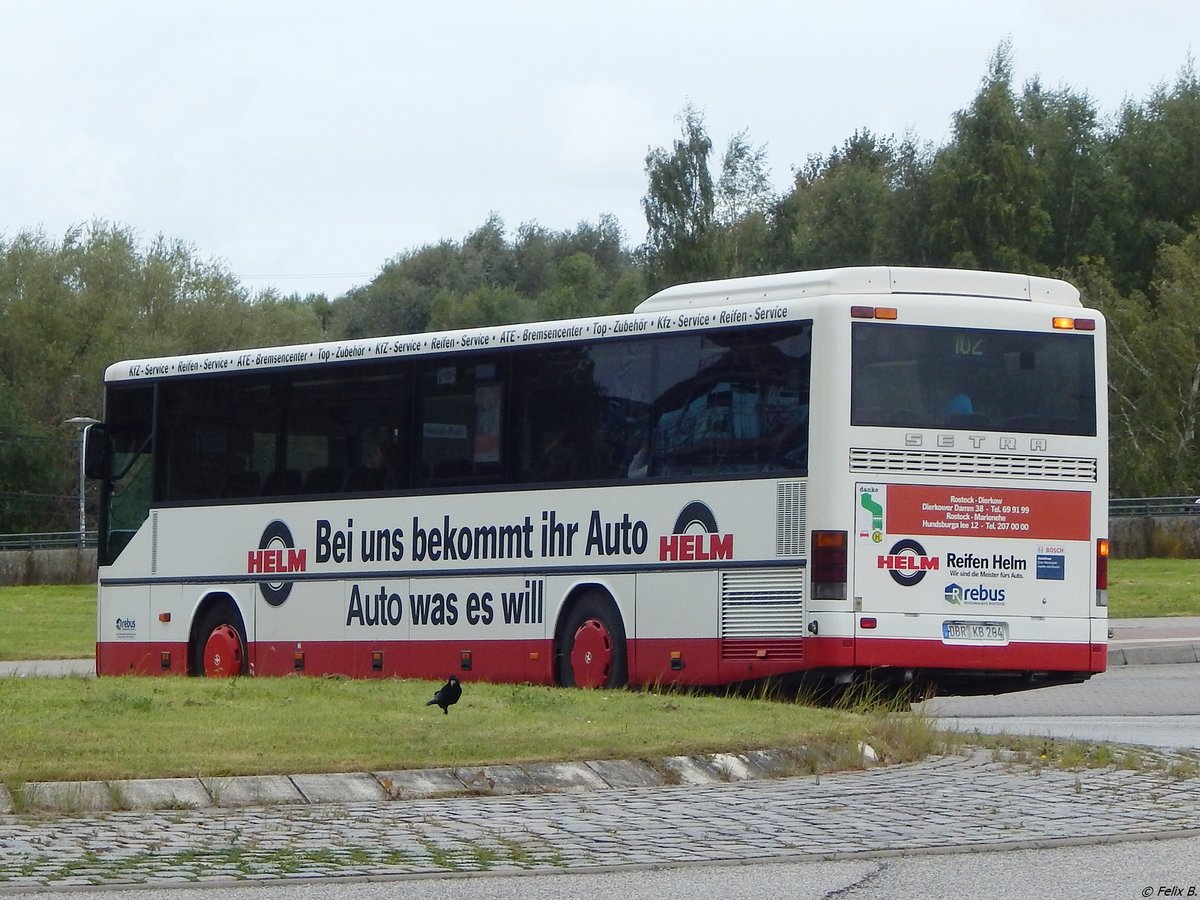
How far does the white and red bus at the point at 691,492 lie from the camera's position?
15188mm

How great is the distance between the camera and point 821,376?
15117mm

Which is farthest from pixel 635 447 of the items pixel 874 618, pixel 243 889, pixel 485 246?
pixel 485 246

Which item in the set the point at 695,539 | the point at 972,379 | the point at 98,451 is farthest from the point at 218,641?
the point at 972,379

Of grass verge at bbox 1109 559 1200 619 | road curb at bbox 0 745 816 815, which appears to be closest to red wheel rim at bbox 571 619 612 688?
road curb at bbox 0 745 816 815

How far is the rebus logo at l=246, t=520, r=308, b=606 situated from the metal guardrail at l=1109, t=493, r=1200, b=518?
30.4 metres

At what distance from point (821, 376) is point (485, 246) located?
4383 inches

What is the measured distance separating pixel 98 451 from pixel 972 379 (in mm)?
9591

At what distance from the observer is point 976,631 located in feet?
50.4

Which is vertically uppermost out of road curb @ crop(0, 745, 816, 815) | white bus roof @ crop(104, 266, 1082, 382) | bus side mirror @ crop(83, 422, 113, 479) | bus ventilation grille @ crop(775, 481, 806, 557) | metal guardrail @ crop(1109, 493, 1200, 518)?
white bus roof @ crop(104, 266, 1082, 382)

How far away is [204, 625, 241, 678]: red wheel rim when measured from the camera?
Answer: 1916cm

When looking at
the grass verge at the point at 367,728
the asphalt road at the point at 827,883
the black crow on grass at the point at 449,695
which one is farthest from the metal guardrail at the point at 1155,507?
the asphalt road at the point at 827,883

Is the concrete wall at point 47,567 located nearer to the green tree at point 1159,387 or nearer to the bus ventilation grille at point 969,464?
the green tree at point 1159,387

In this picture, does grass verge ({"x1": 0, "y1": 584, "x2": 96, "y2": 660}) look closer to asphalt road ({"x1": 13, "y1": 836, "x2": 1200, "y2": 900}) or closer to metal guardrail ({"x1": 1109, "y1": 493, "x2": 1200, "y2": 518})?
asphalt road ({"x1": 13, "y1": 836, "x2": 1200, "y2": 900})

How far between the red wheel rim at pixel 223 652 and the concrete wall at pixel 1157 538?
26.8 meters
